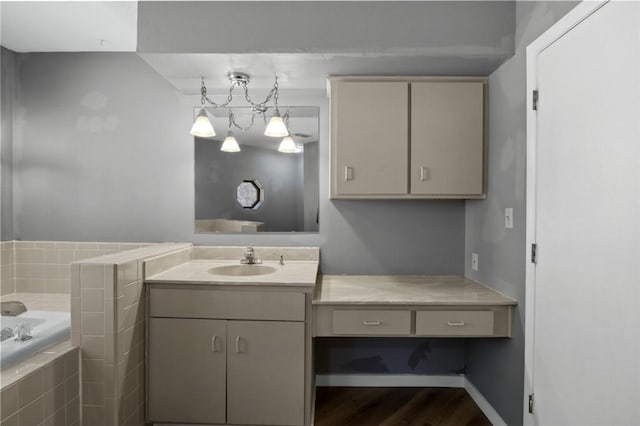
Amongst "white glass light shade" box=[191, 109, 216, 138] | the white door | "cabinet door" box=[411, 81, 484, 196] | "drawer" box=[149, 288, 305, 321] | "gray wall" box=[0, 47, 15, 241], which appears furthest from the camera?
"gray wall" box=[0, 47, 15, 241]

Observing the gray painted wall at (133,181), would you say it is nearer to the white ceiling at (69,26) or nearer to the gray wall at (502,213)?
the white ceiling at (69,26)

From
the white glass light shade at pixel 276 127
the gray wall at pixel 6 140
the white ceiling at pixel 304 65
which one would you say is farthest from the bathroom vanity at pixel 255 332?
the gray wall at pixel 6 140

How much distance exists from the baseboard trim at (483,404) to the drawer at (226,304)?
127 cm

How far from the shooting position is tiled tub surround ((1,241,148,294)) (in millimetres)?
2482

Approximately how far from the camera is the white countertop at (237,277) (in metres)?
1.84

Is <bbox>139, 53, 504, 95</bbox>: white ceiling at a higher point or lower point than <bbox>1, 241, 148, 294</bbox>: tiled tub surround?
higher

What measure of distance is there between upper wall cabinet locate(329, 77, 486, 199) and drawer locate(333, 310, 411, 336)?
814 millimetres

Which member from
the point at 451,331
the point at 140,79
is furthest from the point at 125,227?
the point at 451,331

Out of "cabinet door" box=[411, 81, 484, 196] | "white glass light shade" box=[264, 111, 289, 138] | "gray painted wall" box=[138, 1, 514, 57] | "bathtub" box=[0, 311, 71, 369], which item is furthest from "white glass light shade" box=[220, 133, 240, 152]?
"bathtub" box=[0, 311, 71, 369]

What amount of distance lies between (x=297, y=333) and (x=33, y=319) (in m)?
1.46

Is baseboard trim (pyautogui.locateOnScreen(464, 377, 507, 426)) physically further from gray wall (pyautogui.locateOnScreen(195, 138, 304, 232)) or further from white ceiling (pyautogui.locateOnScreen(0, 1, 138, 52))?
white ceiling (pyautogui.locateOnScreen(0, 1, 138, 52))

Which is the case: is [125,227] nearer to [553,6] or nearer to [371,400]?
[371,400]

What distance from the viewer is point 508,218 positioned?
1854mm

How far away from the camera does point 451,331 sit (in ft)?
6.07
